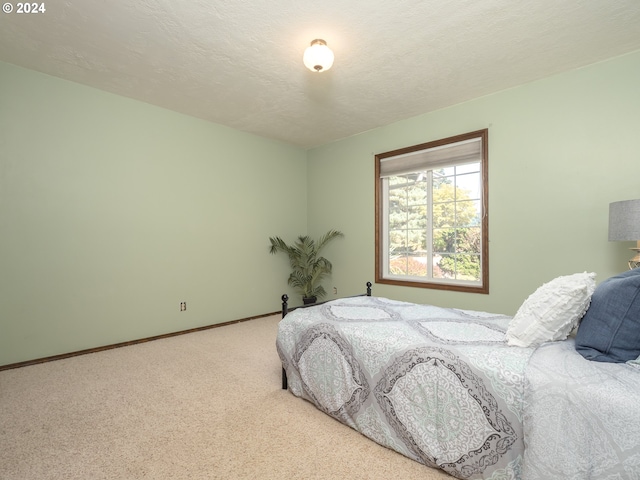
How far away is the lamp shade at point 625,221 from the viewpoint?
7.18 ft

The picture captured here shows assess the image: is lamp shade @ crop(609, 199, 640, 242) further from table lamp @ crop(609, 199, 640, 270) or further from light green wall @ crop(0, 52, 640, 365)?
light green wall @ crop(0, 52, 640, 365)

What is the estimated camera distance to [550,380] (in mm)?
1241

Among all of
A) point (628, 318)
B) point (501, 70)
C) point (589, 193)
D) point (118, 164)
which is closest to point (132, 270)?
point (118, 164)

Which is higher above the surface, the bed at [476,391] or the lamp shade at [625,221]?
the lamp shade at [625,221]

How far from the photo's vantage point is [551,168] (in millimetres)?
3123

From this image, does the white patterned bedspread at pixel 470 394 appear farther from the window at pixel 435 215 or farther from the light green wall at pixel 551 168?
the window at pixel 435 215

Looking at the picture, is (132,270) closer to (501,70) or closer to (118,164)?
(118,164)

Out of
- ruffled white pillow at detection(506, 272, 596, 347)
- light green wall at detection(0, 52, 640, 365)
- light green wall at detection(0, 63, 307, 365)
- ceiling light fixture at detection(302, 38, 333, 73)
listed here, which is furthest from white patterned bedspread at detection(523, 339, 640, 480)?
light green wall at detection(0, 63, 307, 365)

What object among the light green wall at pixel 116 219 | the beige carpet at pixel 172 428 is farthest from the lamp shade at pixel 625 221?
the light green wall at pixel 116 219

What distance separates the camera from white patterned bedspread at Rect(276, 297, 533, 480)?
1.35 meters

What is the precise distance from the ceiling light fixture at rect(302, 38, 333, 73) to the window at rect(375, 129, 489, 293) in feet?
6.55

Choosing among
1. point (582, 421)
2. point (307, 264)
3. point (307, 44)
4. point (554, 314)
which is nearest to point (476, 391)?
point (582, 421)

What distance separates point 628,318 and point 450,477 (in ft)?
3.49

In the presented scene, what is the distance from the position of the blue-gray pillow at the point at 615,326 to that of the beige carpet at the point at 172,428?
95 cm
